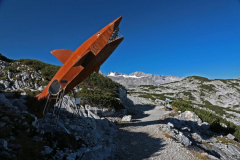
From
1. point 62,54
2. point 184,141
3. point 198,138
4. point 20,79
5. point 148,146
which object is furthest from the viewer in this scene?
point 20,79

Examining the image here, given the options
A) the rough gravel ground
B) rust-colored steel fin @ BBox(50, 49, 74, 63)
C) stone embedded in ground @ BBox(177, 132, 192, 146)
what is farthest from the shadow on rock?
rust-colored steel fin @ BBox(50, 49, 74, 63)

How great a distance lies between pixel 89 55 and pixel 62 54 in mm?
2944

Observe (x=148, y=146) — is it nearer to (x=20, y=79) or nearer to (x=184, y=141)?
(x=184, y=141)

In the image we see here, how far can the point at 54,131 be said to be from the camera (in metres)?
8.25

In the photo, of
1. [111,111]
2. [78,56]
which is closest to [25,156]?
[78,56]

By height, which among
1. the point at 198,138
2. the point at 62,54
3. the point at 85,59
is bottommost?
the point at 198,138

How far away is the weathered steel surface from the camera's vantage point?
977cm

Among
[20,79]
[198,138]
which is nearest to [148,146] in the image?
[198,138]

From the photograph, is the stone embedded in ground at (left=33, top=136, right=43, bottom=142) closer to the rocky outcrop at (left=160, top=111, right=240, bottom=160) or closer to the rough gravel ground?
the rough gravel ground

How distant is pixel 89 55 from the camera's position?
32.9 ft

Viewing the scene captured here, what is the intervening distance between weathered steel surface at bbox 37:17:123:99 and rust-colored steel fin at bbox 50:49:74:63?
1.49 m

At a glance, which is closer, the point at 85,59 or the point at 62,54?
the point at 85,59

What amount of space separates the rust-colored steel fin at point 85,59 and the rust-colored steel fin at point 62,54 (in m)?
2.17

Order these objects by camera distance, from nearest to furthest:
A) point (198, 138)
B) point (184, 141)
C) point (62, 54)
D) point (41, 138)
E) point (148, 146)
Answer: point (41, 138)
point (148, 146)
point (62, 54)
point (184, 141)
point (198, 138)
